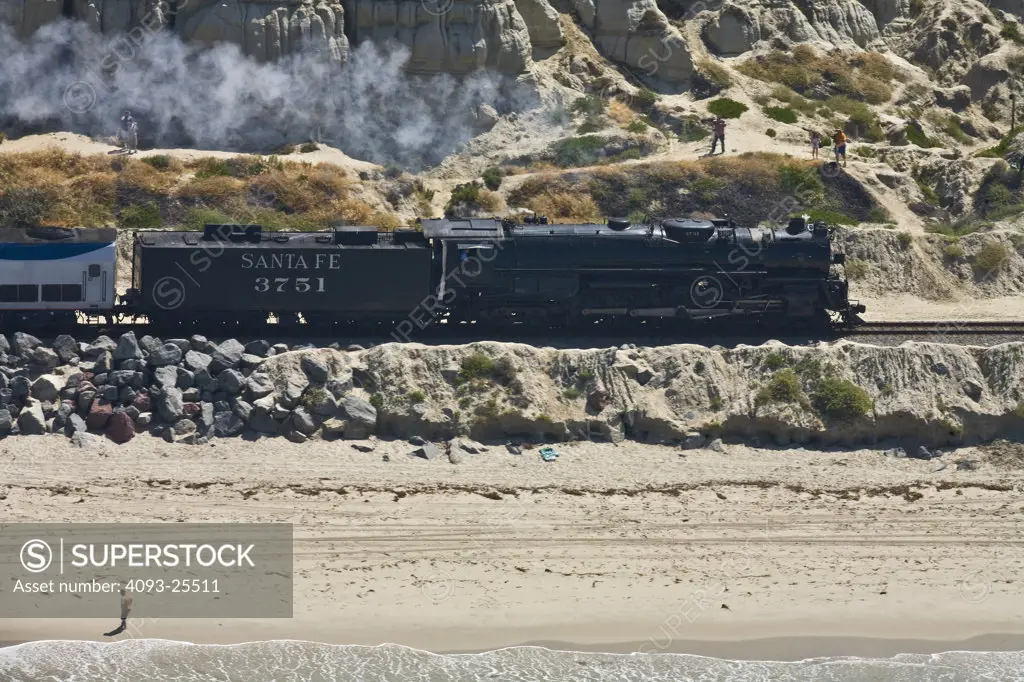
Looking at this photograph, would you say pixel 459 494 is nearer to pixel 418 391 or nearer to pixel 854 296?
pixel 418 391

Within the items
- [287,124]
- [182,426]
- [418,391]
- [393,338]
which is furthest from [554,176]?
[182,426]

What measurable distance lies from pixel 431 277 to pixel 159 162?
15.6m

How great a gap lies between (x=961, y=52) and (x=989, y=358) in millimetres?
31487

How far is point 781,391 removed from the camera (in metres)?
27.7

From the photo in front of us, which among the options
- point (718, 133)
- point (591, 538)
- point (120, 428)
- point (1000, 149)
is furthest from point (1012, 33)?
point (120, 428)

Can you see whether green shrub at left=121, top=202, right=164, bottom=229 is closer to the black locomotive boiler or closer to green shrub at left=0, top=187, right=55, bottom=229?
green shrub at left=0, top=187, right=55, bottom=229

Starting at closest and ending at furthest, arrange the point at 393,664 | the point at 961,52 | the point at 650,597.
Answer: the point at 393,664 < the point at 650,597 < the point at 961,52

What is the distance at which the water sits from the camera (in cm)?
1958

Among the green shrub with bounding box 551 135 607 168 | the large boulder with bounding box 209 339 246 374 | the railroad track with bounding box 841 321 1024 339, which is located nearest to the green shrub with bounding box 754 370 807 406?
the railroad track with bounding box 841 321 1024 339

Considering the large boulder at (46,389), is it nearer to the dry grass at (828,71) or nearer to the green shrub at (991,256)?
the green shrub at (991,256)

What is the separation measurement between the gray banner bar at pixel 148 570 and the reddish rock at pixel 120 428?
129 inches

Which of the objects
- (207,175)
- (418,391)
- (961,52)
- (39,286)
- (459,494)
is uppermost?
(961,52)

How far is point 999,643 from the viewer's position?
20906 mm

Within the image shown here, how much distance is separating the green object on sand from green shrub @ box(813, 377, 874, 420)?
589 centimetres
